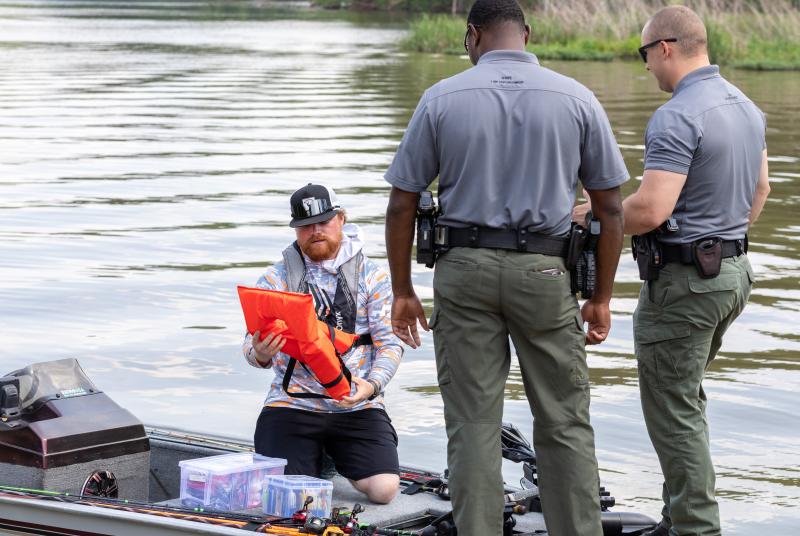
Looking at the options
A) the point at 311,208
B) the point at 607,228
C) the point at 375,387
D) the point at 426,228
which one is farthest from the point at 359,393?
the point at 607,228

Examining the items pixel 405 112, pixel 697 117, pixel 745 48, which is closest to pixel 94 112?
pixel 405 112

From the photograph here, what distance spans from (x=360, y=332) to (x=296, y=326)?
51 cm

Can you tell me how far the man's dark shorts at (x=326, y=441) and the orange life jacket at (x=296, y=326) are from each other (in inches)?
9.5

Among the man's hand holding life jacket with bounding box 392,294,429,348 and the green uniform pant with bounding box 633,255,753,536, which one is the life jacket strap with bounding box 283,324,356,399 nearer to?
the man's hand holding life jacket with bounding box 392,294,429,348

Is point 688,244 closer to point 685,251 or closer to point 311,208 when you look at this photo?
point 685,251

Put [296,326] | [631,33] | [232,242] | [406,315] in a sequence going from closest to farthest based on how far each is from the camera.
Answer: [406,315]
[296,326]
[232,242]
[631,33]

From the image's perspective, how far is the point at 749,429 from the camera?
771 cm

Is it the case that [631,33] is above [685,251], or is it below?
below

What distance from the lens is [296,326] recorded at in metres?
5.02

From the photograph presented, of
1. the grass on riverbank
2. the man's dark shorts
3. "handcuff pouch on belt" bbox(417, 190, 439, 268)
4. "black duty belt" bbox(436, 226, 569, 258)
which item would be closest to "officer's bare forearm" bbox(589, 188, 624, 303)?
"black duty belt" bbox(436, 226, 569, 258)

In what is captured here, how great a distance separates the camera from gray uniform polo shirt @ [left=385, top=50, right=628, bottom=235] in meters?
4.37

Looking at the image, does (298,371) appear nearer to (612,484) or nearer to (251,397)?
(612,484)

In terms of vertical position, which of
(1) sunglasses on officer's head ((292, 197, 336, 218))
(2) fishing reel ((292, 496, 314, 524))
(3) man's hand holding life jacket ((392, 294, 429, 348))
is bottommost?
(2) fishing reel ((292, 496, 314, 524))

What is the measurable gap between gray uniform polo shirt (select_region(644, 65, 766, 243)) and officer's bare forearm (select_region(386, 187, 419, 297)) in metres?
0.89
